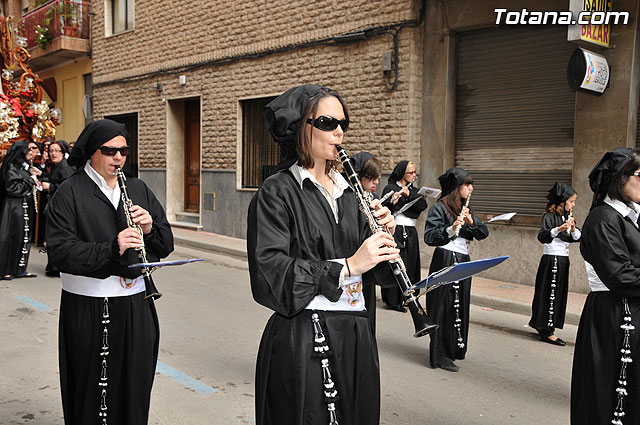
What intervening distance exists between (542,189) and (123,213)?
26.7ft

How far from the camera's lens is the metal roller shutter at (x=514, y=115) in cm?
998

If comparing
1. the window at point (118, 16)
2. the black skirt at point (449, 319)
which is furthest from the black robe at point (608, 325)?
the window at point (118, 16)

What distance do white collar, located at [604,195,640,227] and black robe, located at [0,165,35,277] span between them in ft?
28.6

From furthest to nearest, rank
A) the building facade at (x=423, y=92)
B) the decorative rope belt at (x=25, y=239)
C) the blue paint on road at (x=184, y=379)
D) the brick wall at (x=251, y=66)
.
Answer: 1. the brick wall at (x=251, y=66)
2. the building facade at (x=423, y=92)
3. the decorative rope belt at (x=25, y=239)
4. the blue paint on road at (x=184, y=379)

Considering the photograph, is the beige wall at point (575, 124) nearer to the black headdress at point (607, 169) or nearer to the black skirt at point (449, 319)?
the black skirt at point (449, 319)

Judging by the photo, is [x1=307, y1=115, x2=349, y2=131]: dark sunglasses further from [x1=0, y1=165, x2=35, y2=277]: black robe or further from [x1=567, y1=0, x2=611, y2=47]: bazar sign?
[x1=0, y1=165, x2=35, y2=277]: black robe

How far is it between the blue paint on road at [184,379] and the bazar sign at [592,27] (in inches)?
267

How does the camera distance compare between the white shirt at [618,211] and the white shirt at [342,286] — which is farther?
the white shirt at [618,211]

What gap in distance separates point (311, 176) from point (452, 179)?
3.95 m

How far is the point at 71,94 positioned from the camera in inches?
898

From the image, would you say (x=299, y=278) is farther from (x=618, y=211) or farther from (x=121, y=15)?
(x=121, y=15)

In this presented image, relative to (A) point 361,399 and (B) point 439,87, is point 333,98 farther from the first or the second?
(B) point 439,87

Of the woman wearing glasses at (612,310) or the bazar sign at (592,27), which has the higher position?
the bazar sign at (592,27)

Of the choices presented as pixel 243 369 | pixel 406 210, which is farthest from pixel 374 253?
pixel 406 210
